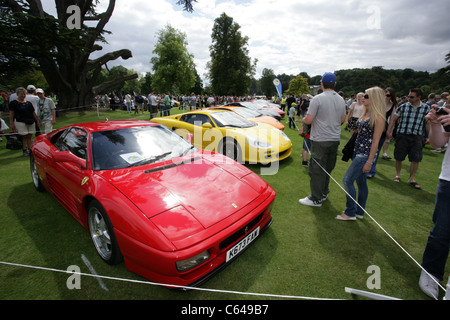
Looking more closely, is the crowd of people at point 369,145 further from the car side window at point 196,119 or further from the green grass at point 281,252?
the car side window at point 196,119

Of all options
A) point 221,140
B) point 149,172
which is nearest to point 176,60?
point 221,140

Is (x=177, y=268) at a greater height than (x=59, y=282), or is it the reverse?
(x=177, y=268)

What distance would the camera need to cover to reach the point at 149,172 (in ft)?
7.54

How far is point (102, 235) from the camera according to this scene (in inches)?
85.1

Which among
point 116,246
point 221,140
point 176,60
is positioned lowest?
point 116,246

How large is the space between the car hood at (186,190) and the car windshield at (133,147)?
16 cm

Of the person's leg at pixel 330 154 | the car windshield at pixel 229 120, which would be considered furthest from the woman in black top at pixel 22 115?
the person's leg at pixel 330 154

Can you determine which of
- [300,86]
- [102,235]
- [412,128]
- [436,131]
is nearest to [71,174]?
[102,235]

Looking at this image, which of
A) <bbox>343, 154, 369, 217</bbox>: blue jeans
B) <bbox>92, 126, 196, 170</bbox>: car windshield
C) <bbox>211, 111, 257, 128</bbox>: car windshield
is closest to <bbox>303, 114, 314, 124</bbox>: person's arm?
<bbox>343, 154, 369, 217</bbox>: blue jeans

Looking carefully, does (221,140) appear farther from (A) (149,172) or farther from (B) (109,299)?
(B) (109,299)

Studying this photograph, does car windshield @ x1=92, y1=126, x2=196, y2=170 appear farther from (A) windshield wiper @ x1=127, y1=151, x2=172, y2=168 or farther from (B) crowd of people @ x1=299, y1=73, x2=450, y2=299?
(B) crowd of people @ x1=299, y1=73, x2=450, y2=299
